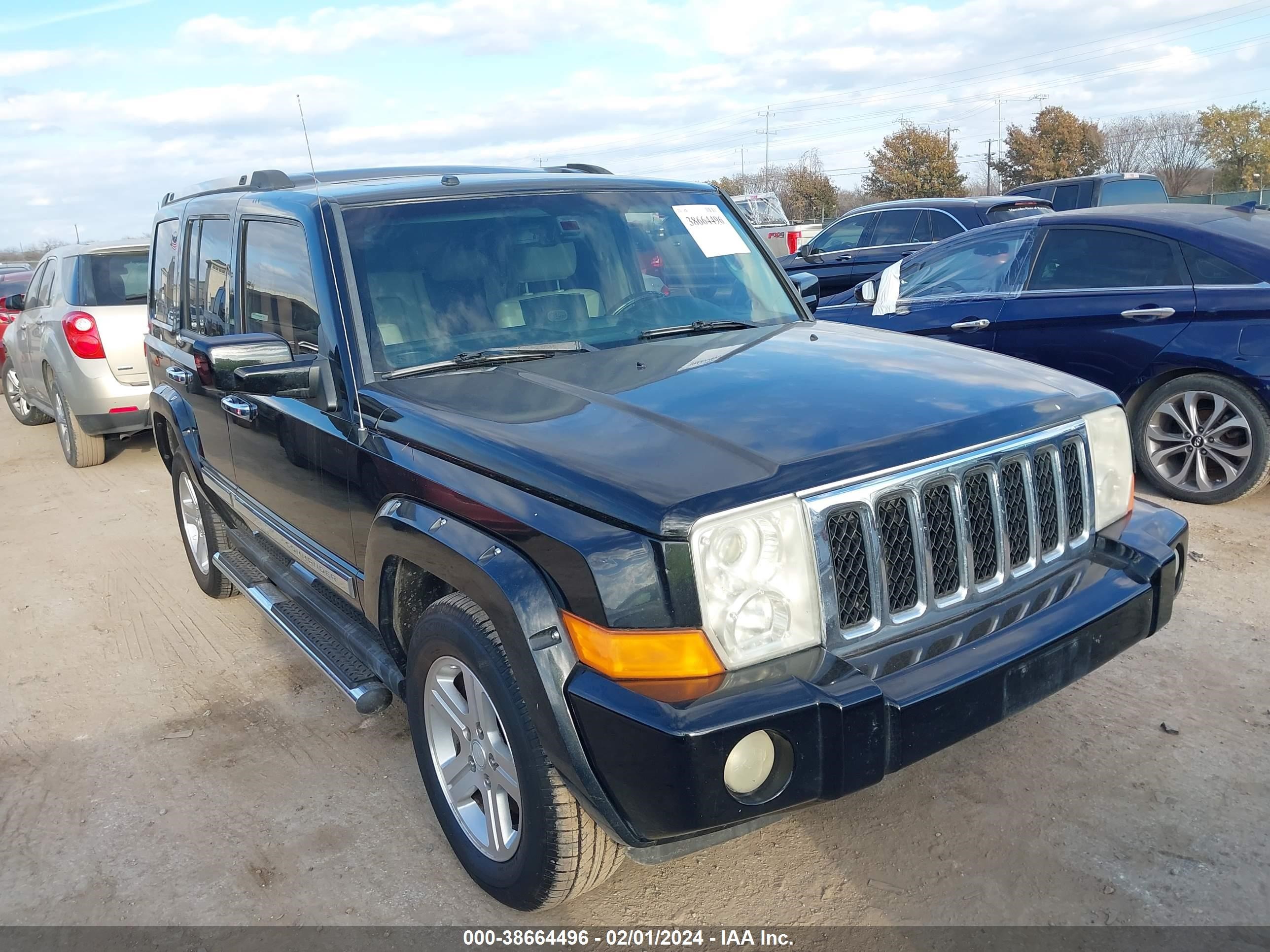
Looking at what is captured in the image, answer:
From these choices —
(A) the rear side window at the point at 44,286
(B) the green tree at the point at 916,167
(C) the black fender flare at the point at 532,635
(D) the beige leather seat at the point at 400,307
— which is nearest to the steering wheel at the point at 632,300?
(D) the beige leather seat at the point at 400,307

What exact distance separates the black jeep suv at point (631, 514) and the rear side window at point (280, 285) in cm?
2

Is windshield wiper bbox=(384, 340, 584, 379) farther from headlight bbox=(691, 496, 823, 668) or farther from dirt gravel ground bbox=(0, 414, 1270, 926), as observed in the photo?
dirt gravel ground bbox=(0, 414, 1270, 926)

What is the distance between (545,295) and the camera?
3406 mm

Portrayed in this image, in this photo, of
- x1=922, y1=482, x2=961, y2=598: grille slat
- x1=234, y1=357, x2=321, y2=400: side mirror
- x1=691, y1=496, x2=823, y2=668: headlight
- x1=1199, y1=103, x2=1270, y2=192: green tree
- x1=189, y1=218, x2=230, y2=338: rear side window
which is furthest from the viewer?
x1=1199, y1=103, x2=1270, y2=192: green tree

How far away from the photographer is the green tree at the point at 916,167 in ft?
151

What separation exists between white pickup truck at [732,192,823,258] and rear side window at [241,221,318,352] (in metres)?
14.0

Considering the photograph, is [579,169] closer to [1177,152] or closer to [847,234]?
[847,234]

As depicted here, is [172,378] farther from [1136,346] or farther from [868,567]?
[1136,346]

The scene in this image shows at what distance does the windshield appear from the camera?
3.21m

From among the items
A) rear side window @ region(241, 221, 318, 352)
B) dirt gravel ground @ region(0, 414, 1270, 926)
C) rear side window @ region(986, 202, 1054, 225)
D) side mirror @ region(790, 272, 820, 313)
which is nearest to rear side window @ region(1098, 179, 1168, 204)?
rear side window @ region(986, 202, 1054, 225)

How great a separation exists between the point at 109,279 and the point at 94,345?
67 cm

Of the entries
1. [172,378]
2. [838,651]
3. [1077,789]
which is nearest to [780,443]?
[838,651]

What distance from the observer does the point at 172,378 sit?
16.3 feet

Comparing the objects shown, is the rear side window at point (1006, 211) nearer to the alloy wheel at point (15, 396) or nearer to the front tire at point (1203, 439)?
the front tire at point (1203, 439)
